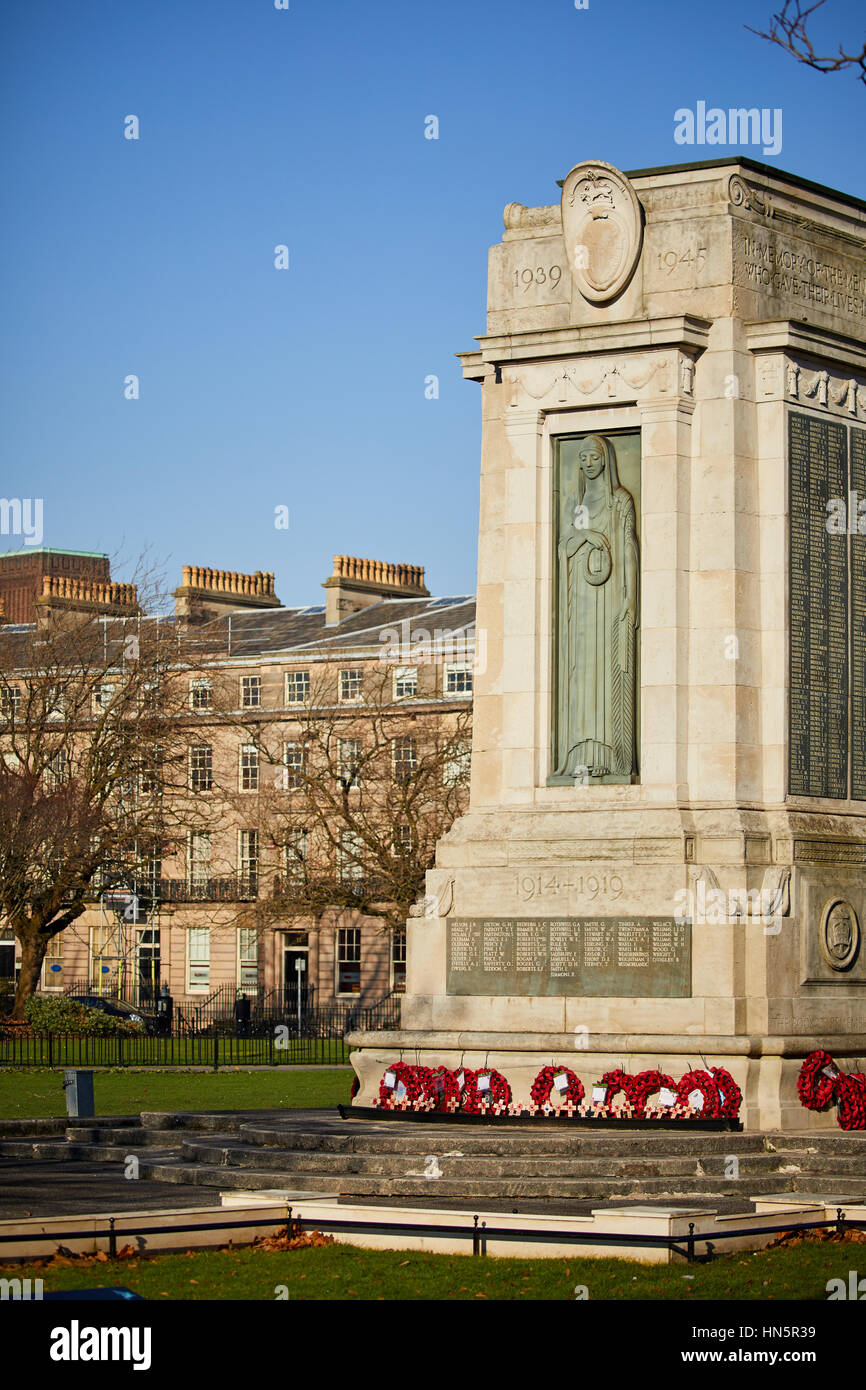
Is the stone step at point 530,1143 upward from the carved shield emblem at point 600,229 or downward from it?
downward

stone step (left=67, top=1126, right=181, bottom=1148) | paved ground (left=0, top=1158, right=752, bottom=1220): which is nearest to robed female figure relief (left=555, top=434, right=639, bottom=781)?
stone step (left=67, top=1126, right=181, bottom=1148)

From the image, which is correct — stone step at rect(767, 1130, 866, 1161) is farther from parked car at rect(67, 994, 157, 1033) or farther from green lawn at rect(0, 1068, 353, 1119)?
parked car at rect(67, 994, 157, 1033)

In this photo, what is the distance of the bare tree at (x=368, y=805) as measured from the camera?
58312mm

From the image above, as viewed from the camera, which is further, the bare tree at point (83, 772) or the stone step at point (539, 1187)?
the bare tree at point (83, 772)

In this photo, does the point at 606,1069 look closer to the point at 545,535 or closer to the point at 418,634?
the point at 545,535

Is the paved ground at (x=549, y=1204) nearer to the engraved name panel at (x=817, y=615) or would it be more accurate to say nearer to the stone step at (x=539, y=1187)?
the stone step at (x=539, y=1187)

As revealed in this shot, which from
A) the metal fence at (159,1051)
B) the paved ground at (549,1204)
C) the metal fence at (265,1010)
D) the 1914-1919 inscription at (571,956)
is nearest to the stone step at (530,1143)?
the paved ground at (549,1204)

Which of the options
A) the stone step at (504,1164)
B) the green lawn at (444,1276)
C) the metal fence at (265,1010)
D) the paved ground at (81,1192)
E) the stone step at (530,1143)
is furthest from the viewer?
the metal fence at (265,1010)

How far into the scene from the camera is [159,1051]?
50.4 metres

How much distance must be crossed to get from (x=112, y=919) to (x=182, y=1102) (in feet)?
181

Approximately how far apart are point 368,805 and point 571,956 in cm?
3695

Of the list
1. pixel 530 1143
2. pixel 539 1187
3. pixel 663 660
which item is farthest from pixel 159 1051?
pixel 539 1187

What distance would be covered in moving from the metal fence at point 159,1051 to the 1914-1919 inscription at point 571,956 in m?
21.2

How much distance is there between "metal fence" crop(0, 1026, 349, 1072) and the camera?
46.4m
